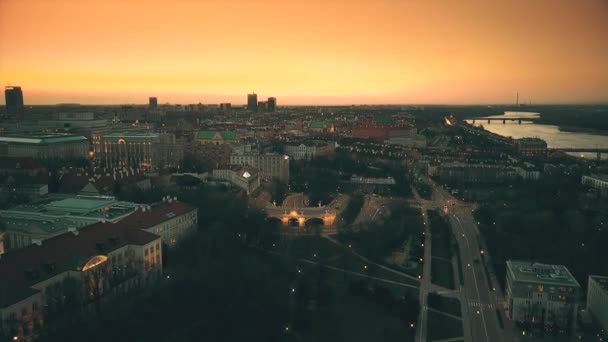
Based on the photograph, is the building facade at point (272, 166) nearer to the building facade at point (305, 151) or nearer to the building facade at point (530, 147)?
the building facade at point (305, 151)

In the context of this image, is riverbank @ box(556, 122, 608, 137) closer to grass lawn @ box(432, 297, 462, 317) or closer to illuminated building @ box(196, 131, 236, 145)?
illuminated building @ box(196, 131, 236, 145)

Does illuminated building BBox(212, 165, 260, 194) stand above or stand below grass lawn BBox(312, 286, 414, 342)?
above

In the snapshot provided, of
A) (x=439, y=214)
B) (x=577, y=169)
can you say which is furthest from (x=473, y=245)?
(x=577, y=169)

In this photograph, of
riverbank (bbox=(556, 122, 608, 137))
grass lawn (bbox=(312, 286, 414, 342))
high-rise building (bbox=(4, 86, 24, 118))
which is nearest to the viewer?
grass lawn (bbox=(312, 286, 414, 342))

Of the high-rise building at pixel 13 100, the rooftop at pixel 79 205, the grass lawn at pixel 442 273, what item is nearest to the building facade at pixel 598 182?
the grass lawn at pixel 442 273

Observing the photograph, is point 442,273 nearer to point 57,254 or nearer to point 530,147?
point 57,254

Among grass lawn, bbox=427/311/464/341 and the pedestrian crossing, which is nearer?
grass lawn, bbox=427/311/464/341

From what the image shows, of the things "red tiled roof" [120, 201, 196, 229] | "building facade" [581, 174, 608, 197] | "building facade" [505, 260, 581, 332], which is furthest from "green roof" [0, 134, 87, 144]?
"building facade" [581, 174, 608, 197]

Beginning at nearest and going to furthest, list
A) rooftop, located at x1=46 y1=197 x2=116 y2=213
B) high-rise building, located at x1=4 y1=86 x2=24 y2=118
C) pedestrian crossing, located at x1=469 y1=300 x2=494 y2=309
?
pedestrian crossing, located at x1=469 y1=300 x2=494 y2=309, rooftop, located at x1=46 y1=197 x2=116 y2=213, high-rise building, located at x1=4 y1=86 x2=24 y2=118
